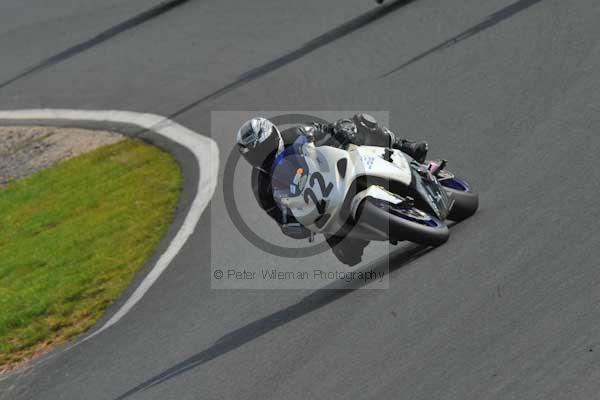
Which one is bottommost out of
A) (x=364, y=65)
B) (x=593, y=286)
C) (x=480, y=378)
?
(x=480, y=378)

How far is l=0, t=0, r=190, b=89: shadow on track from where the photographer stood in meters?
20.2

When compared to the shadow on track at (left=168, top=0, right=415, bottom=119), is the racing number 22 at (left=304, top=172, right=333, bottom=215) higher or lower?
lower

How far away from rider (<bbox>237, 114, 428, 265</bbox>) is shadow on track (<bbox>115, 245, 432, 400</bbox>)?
372mm

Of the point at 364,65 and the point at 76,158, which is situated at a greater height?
the point at 364,65

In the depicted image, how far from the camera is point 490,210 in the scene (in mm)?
9391

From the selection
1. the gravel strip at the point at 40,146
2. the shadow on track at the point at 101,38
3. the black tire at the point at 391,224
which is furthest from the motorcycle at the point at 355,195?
the shadow on track at the point at 101,38

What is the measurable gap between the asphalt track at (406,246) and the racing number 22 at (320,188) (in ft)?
2.85

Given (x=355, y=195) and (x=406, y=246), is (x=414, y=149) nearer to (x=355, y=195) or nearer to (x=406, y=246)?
(x=406, y=246)

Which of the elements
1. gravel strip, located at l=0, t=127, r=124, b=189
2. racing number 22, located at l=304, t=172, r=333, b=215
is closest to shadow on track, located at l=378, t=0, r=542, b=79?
gravel strip, located at l=0, t=127, r=124, b=189

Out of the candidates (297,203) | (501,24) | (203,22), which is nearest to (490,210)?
(297,203)

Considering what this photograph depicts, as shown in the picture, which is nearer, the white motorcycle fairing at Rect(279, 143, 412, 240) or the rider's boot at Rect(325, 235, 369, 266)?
the white motorcycle fairing at Rect(279, 143, 412, 240)

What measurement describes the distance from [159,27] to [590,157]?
496 inches

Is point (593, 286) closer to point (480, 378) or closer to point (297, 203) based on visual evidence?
point (480, 378)

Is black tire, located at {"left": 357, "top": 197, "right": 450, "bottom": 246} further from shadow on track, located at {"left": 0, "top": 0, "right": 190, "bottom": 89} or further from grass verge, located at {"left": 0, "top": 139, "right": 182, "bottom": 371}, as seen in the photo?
shadow on track, located at {"left": 0, "top": 0, "right": 190, "bottom": 89}
